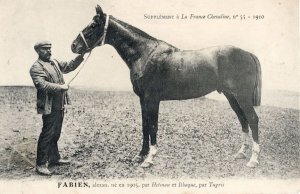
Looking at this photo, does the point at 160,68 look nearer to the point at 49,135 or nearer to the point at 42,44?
the point at 42,44

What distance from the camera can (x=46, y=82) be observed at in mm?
4535

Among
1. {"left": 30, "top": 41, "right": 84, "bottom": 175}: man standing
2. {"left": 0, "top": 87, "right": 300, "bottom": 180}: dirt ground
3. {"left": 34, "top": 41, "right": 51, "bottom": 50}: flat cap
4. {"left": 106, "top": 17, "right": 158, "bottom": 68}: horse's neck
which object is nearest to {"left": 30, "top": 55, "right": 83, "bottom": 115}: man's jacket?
{"left": 30, "top": 41, "right": 84, "bottom": 175}: man standing

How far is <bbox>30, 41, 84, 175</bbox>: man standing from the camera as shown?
458cm

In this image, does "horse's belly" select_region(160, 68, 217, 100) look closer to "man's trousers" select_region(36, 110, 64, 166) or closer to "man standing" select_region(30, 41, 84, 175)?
"man standing" select_region(30, 41, 84, 175)

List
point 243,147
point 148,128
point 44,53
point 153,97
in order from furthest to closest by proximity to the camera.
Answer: point 243,147 → point 148,128 → point 153,97 → point 44,53

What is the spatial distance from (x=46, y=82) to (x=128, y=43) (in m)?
0.97

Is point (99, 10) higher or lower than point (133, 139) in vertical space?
higher

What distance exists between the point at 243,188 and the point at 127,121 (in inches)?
60.0

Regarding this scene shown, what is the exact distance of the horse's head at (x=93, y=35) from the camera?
4.76m

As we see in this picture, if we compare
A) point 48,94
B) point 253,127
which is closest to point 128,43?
point 48,94

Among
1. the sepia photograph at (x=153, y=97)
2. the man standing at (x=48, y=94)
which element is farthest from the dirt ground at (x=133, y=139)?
the man standing at (x=48, y=94)

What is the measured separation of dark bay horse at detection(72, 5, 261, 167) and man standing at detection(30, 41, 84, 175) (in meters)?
0.31

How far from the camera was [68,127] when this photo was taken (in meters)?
5.12

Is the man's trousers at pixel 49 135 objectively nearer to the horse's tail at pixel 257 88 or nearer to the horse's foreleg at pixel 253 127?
the horse's foreleg at pixel 253 127
